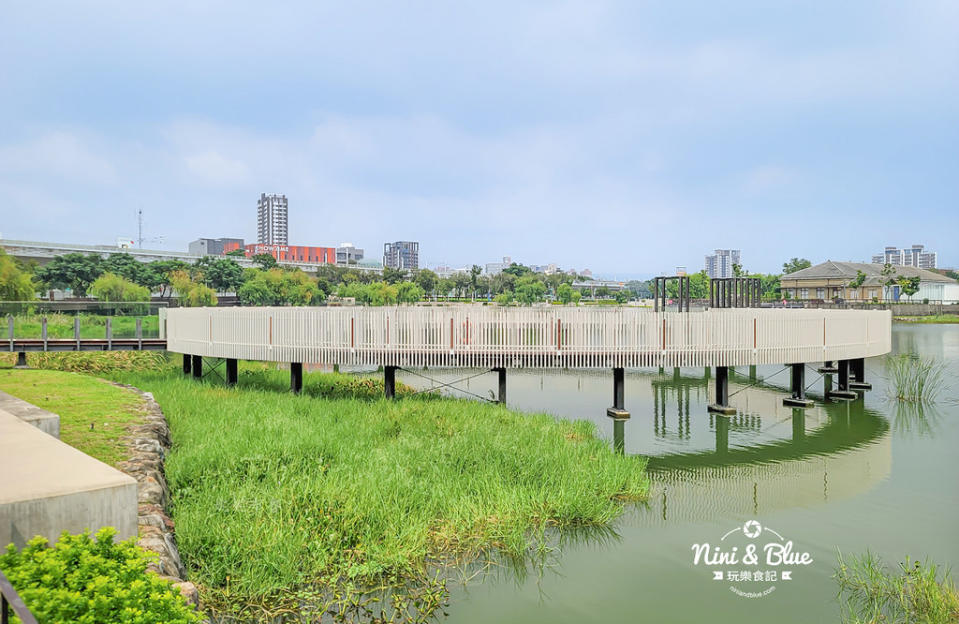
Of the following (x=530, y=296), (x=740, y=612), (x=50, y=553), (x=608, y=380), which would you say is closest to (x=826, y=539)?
(x=740, y=612)

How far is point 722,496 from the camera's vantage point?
1013cm

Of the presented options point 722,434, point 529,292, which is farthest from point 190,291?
point 722,434

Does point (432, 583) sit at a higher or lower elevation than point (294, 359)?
lower

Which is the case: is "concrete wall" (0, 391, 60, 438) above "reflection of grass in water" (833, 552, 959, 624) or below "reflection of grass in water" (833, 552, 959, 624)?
above

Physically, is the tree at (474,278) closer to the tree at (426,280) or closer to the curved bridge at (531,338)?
the tree at (426,280)

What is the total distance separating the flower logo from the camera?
8.48 metres

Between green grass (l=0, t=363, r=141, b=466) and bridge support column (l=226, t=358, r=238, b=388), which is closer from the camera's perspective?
green grass (l=0, t=363, r=141, b=466)

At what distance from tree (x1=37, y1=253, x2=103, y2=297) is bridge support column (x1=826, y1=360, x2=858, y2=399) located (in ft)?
233

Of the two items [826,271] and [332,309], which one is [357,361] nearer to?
[332,309]

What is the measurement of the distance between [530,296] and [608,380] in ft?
222

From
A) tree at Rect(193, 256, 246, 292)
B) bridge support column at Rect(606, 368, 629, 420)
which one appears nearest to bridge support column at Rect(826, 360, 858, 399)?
bridge support column at Rect(606, 368, 629, 420)

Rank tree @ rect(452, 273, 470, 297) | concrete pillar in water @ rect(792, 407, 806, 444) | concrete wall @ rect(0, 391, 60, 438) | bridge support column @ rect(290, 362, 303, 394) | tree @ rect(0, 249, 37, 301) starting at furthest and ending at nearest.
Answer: tree @ rect(452, 273, 470, 297) < tree @ rect(0, 249, 37, 301) < bridge support column @ rect(290, 362, 303, 394) < concrete pillar in water @ rect(792, 407, 806, 444) < concrete wall @ rect(0, 391, 60, 438)

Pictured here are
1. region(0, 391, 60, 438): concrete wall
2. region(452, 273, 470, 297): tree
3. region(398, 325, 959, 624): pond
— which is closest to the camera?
region(398, 325, 959, 624): pond

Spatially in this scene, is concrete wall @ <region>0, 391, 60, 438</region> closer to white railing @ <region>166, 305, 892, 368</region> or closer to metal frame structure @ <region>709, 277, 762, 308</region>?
white railing @ <region>166, 305, 892, 368</region>
